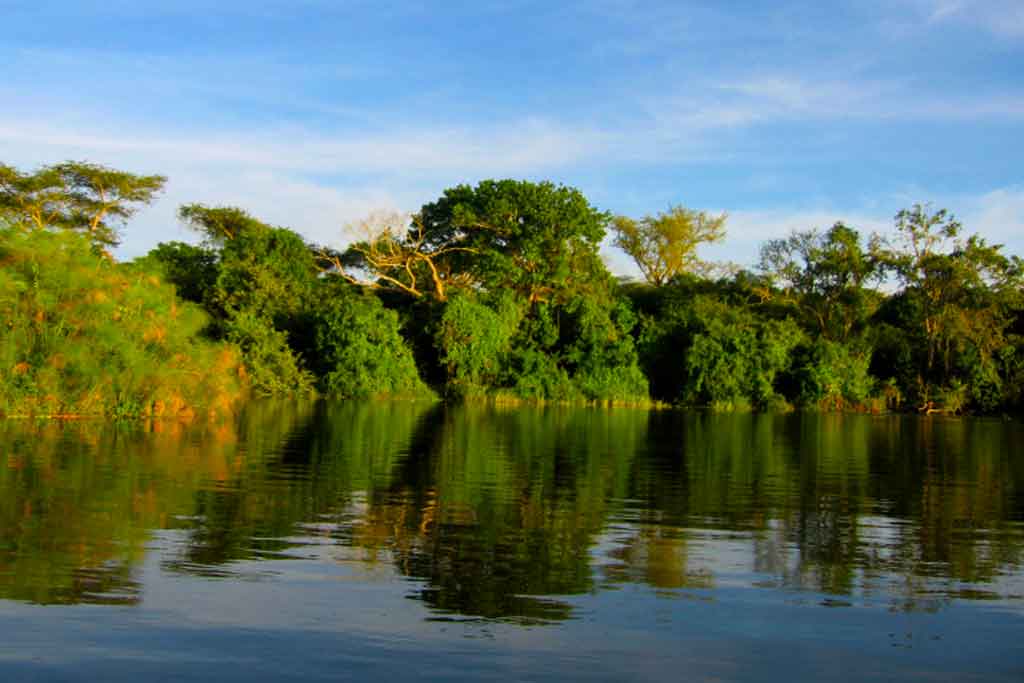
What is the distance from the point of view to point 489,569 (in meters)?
9.47

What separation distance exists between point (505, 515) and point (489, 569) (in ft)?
11.1

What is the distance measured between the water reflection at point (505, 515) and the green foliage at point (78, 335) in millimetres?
1370

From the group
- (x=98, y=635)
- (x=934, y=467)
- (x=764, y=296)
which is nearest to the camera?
(x=98, y=635)

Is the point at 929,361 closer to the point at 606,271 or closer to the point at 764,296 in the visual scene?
the point at 764,296

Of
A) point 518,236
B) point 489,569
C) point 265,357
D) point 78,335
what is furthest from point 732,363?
point 489,569

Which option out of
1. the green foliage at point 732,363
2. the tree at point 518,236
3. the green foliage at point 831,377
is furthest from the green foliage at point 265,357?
the green foliage at point 831,377

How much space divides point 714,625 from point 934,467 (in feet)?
52.1

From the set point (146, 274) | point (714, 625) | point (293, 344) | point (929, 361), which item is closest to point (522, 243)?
point (293, 344)

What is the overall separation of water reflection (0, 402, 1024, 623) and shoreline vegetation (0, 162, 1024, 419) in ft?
79.3

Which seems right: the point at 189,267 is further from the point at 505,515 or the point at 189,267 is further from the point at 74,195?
the point at 505,515

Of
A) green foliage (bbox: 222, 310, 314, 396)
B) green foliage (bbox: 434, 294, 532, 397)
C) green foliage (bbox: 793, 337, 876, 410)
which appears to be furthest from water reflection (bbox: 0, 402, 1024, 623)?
green foliage (bbox: 793, 337, 876, 410)

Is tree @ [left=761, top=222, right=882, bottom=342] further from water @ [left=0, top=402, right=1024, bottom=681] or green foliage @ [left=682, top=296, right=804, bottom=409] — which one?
water @ [left=0, top=402, right=1024, bottom=681]

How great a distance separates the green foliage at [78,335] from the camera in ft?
79.2

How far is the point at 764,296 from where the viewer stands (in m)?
59.7
